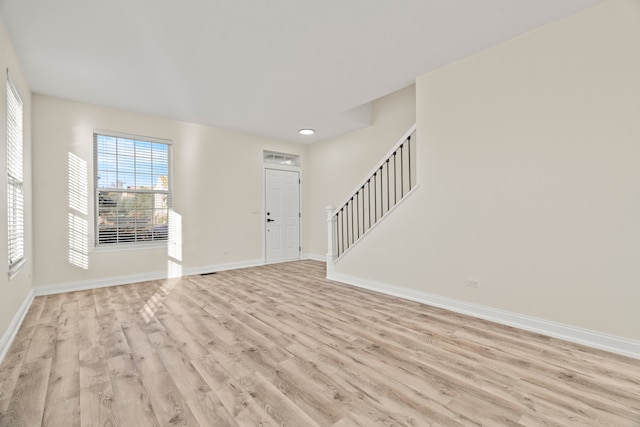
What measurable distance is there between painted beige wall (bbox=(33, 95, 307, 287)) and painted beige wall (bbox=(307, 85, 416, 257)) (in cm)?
66

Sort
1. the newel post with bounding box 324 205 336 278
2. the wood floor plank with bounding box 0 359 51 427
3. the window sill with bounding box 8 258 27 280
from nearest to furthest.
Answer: the wood floor plank with bounding box 0 359 51 427, the window sill with bounding box 8 258 27 280, the newel post with bounding box 324 205 336 278

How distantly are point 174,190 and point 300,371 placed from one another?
166 inches

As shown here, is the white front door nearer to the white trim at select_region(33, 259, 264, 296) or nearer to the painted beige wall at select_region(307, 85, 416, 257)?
the painted beige wall at select_region(307, 85, 416, 257)

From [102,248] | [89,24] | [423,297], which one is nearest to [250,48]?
[89,24]

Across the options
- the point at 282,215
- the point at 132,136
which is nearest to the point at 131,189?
the point at 132,136

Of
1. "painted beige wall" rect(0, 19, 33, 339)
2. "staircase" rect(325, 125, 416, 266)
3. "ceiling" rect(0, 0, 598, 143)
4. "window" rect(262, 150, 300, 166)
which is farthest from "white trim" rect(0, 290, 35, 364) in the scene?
"window" rect(262, 150, 300, 166)

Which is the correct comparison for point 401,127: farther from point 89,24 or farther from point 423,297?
point 89,24

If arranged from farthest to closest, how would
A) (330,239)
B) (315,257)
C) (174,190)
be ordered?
(315,257), (174,190), (330,239)

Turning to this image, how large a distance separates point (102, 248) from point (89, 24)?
323cm

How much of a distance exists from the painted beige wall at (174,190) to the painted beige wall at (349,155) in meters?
0.66

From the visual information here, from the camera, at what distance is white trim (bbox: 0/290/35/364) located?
2.36 m

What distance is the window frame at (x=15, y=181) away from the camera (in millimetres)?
2775

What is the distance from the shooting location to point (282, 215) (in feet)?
21.9

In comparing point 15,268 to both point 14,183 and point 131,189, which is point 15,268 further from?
point 131,189
